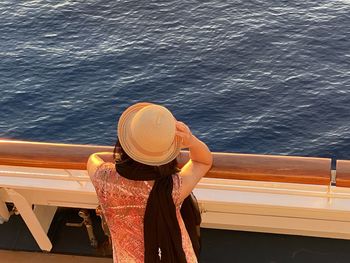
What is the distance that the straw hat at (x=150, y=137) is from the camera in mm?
1744

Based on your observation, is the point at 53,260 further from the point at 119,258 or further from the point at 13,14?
the point at 13,14

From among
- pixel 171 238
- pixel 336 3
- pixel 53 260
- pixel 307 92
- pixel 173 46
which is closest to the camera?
pixel 171 238

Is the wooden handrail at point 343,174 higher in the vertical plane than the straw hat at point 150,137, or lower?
lower

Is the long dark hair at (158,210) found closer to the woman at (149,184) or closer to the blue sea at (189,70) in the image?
the woman at (149,184)

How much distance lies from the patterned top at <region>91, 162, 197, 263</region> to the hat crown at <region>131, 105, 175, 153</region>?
0.41 feet

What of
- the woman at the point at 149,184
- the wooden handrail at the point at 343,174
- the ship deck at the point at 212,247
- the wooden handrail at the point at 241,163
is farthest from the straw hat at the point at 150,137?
the ship deck at the point at 212,247

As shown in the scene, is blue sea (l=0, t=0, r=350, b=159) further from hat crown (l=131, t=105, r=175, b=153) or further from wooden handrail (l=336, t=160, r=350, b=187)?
hat crown (l=131, t=105, r=175, b=153)

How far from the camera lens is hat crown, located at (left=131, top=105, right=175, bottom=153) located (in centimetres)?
174

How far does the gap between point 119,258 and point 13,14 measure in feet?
73.4

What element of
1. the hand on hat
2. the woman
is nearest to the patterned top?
the woman

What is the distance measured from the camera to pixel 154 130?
1.75 meters

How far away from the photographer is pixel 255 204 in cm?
240

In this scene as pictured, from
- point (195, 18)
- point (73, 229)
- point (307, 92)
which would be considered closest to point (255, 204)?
point (73, 229)

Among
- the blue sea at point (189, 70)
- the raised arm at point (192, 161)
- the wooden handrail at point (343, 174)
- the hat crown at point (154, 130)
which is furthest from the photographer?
the blue sea at point (189, 70)
